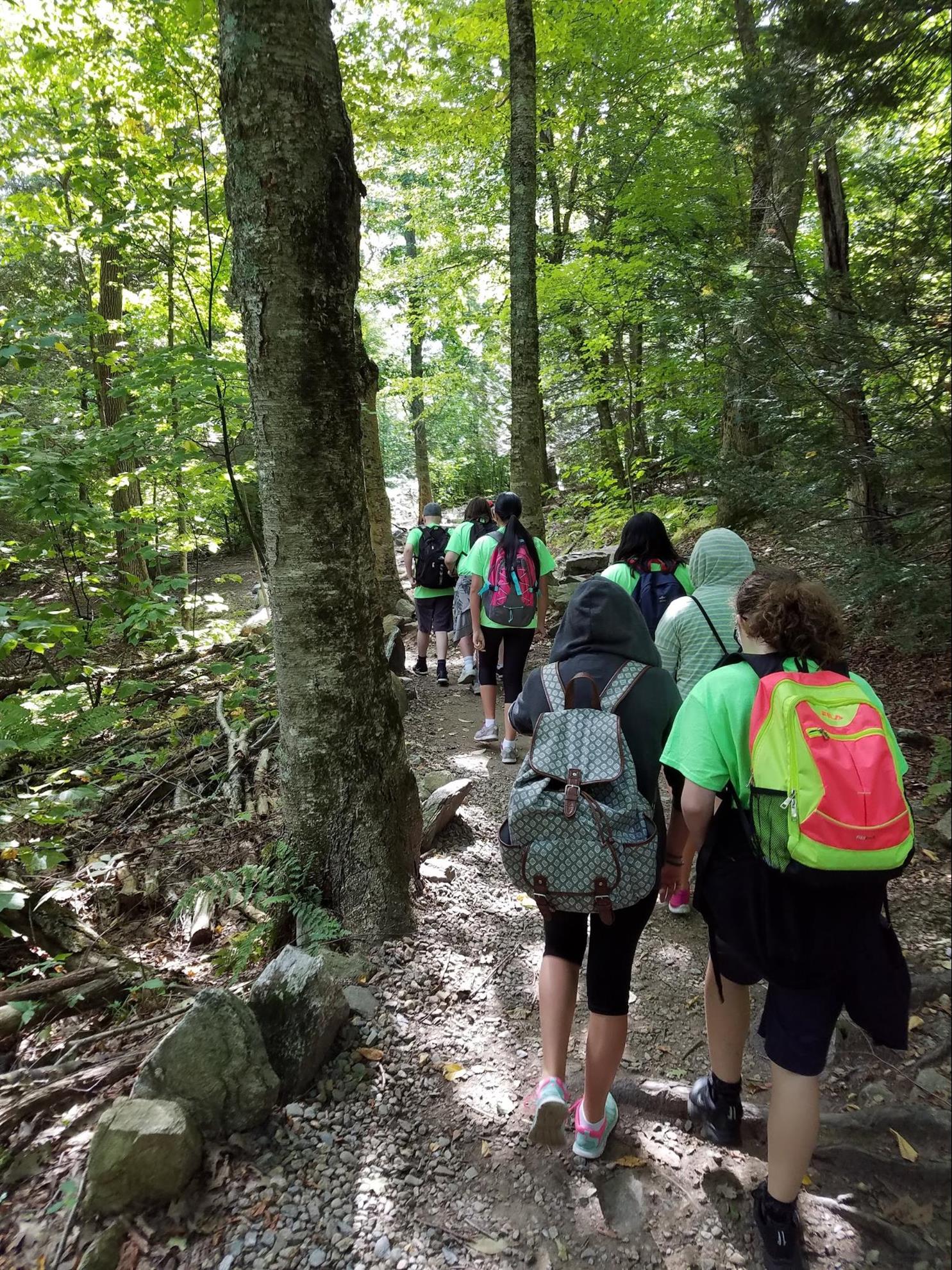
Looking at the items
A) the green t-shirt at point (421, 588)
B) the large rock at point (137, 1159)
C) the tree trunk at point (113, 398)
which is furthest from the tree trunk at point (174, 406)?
the large rock at point (137, 1159)

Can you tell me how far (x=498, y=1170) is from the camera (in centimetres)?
239

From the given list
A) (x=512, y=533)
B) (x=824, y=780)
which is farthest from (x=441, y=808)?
(x=824, y=780)

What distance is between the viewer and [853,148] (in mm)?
4273

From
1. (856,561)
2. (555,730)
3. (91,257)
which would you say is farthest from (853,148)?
(91,257)

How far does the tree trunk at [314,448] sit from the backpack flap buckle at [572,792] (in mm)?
1449

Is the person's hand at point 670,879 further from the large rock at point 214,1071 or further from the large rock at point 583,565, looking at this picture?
the large rock at point 583,565

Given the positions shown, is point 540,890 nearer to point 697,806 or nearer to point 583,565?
point 697,806

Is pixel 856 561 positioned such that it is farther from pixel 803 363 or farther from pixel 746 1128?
pixel 746 1128

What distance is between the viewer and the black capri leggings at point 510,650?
18.6ft

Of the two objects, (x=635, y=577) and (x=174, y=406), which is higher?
(x=174, y=406)

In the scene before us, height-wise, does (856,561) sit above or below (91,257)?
below

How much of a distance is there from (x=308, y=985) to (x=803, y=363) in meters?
4.68

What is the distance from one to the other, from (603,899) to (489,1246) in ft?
3.77

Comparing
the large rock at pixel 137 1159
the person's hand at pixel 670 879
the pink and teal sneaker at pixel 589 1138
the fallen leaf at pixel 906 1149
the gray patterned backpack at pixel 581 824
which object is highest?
the gray patterned backpack at pixel 581 824
